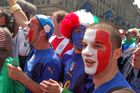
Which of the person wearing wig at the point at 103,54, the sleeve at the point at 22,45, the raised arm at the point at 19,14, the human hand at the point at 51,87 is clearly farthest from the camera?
the sleeve at the point at 22,45

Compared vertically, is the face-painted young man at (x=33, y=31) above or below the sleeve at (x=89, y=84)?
above

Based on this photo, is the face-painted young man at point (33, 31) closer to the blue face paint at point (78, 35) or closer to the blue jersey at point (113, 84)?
the blue face paint at point (78, 35)

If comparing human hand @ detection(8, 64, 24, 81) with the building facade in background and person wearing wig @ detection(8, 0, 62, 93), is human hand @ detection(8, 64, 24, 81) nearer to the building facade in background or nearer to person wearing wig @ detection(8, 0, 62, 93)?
person wearing wig @ detection(8, 0, 62, 93)

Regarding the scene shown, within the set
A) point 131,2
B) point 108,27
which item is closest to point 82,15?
point 108,27

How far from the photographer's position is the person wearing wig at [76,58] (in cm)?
318

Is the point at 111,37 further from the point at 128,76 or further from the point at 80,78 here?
the point at 128,76

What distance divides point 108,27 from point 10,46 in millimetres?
939

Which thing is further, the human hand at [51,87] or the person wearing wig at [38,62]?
the person wearing wig at [38,62]

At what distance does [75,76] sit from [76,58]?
0.18 meters

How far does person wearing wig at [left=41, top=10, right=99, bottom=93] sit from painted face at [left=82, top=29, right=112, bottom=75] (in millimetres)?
675

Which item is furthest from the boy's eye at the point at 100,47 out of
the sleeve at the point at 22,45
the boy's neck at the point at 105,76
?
the sleeve at the point at 22,45

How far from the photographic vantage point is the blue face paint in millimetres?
3316

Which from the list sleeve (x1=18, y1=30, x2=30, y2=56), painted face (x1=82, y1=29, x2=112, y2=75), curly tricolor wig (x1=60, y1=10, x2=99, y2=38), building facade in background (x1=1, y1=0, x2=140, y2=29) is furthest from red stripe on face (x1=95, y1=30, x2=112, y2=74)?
building facade in background (x1=1, y1=0, x2=140, y2=29)

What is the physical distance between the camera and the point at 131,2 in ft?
313
